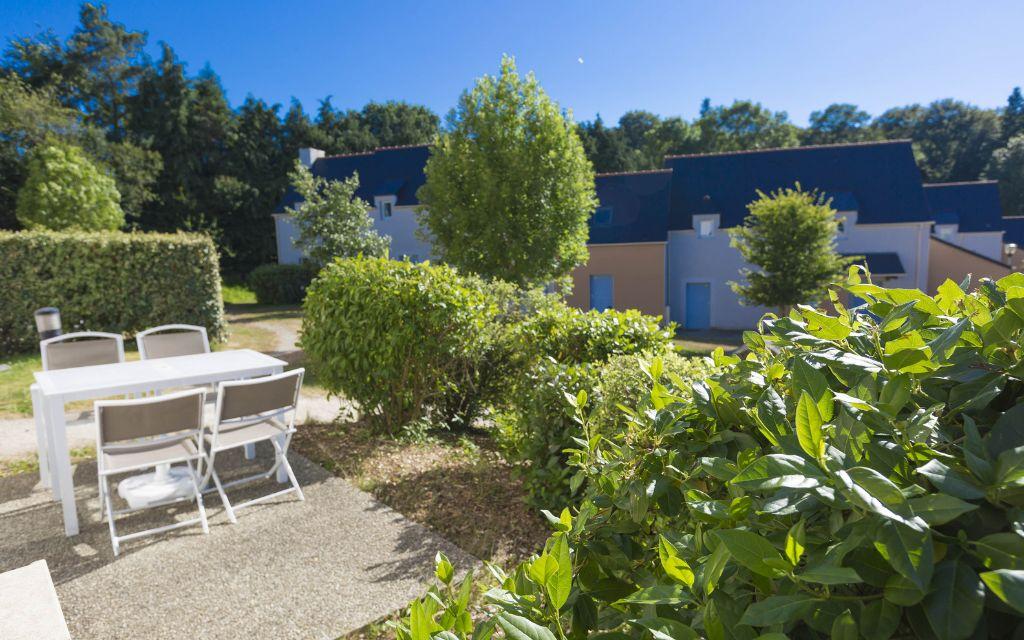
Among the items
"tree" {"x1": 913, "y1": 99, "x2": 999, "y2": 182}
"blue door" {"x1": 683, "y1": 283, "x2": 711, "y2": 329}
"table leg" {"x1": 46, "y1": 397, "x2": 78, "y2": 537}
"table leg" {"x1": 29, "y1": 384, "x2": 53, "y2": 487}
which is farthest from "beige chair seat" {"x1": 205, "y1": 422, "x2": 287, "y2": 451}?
"tree" {"x1": 913, "y1": 99, "x2": 999, "y2": 182}

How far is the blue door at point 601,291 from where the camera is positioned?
27.5m

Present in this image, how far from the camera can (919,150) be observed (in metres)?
52.5

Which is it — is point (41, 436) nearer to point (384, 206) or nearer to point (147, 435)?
point (147, 435)

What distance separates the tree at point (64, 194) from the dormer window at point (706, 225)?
28016mm

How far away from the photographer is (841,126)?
54.2 meters

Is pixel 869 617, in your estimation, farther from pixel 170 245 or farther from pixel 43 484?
pixel 170 245

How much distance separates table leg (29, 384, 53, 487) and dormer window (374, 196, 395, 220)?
86.9ft

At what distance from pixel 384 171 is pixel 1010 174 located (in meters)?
54.2

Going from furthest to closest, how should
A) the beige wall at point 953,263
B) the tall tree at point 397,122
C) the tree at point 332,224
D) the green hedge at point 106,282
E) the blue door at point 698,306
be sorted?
1. the tall tree at point 397,122
2. the blue door at point 698,306
3. the beige wall at point 953,263
4. the tree at point 332,224
5. the green hedge at point 106,282

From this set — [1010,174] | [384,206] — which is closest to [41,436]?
[384,206]

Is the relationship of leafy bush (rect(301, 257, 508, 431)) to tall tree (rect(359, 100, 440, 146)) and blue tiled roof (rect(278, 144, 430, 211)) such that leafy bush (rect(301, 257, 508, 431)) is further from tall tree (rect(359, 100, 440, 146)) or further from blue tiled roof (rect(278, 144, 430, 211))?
tall tree (rect(359, 100, 440, 146))

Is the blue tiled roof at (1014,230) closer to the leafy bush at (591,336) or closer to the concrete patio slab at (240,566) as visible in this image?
the leafy bush at (591,336)

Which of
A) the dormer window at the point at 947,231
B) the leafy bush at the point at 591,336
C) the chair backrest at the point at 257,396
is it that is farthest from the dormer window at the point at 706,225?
the chair backrest at the point at 257,396

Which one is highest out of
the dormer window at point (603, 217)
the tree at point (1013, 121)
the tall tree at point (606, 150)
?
the tree at point (1013, 121)
